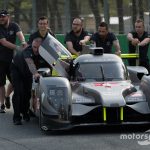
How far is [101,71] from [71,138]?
1837 millimetres

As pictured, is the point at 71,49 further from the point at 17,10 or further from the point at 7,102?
the point at 17,10

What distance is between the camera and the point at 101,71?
37.8 feet

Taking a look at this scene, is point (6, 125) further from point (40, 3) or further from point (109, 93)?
point (40, 3)

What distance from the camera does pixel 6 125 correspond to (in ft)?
38.5

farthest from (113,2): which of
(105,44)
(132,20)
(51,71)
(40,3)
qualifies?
(51,71)

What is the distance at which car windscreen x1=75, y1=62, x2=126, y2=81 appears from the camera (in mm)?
11451

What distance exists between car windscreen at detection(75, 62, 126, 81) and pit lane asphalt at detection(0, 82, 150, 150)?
0.90 m

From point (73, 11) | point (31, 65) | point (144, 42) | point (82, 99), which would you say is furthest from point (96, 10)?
point (82, 99)

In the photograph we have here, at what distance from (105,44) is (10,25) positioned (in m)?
1.87

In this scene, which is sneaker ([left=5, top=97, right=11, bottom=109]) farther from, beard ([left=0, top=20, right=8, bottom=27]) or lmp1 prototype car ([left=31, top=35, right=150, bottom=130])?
lmp1 prototype car ([left=31, top=35, right=150, bottom=130])

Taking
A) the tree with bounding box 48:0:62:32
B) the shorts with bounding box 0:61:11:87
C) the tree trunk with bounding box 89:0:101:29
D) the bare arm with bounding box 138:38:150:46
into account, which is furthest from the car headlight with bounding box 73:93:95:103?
the tree with bounding box 48:0:62:32

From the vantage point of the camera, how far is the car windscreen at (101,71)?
11451 mm

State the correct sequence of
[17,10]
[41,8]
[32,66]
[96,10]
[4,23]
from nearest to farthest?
1. [32,66]
2. [4,23]
3. [96,10]
4. [41,8]
5. [17,10]

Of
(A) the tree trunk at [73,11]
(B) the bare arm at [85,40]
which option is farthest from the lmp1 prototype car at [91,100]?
(A) the tree trunk at [73,11]
